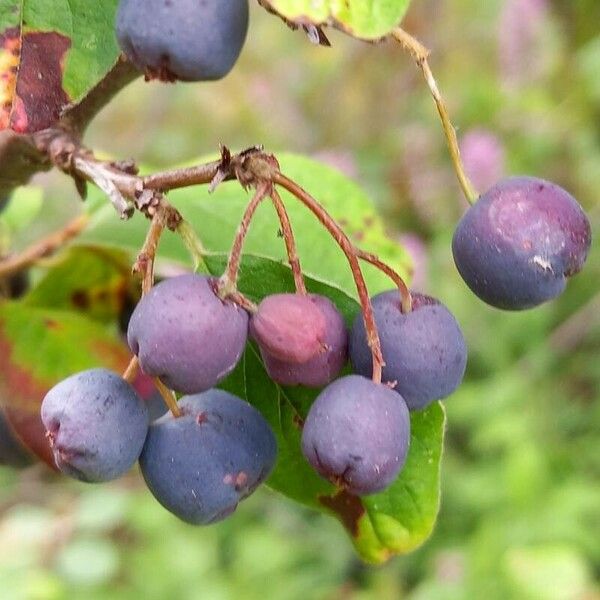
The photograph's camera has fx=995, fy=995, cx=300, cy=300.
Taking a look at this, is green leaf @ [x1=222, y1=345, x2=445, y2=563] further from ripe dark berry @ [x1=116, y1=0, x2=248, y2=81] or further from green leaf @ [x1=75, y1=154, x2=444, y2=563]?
ripe dark berry @ [x1=116, y1=0, x2=248, y2=81]

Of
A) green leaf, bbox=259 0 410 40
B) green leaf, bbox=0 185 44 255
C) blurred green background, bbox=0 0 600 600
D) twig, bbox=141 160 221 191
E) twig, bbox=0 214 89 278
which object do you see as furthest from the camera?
blurred green background, bbox=0 0 600 600

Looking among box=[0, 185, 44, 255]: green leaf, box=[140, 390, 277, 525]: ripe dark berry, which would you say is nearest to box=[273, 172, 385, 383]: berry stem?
box=[140, 390, 277, 525]: ripe dark berry

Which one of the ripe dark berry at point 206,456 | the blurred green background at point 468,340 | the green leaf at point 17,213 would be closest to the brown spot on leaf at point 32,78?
the ripe dark berry at point 206,456

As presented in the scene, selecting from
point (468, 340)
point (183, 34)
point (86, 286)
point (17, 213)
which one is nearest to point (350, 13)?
point (183, 34)

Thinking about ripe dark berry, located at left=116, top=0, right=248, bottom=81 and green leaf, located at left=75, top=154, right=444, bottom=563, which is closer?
ripe dark berry, located at left=116, top=0, right=248, bottom=81

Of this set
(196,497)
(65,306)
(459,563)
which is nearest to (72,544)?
(459,563)

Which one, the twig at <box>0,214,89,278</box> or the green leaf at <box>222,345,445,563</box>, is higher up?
the green leaf at <box>222,345,445,563</box>

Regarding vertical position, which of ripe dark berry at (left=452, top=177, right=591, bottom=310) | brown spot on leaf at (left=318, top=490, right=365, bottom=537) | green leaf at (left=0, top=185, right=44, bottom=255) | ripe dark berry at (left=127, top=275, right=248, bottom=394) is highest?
ripe dark berry at (left=452, top=177, right=591, bottom=310)

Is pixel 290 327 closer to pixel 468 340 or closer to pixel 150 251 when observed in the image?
pixel 150 251
